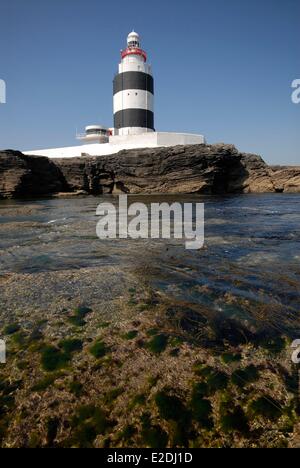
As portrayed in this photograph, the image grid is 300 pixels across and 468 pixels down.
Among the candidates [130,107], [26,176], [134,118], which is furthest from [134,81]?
[26,176]

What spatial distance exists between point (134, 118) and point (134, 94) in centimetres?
329

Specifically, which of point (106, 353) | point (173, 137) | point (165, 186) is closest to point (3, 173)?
point (165, 186)

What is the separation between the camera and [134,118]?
3953 cm

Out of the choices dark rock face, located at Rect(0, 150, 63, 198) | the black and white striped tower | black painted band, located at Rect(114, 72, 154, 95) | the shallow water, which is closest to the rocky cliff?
dark rock face, located at Rect(0, 150, 63, 198)

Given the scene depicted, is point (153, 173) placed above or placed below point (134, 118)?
below

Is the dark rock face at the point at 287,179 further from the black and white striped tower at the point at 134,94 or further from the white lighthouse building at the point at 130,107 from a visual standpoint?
the black and white striped tower at the point at 134,94

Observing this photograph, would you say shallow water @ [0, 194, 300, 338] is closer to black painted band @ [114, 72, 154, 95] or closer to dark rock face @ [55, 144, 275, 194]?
dark rock face @ [55, 144, 275, 194]

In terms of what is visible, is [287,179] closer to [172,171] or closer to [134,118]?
[172,171]

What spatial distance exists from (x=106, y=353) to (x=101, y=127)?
158 feet

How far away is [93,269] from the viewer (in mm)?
4996

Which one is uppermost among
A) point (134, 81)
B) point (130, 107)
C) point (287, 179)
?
point (134, 81)

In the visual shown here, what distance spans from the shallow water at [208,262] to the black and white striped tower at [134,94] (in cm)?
3411
